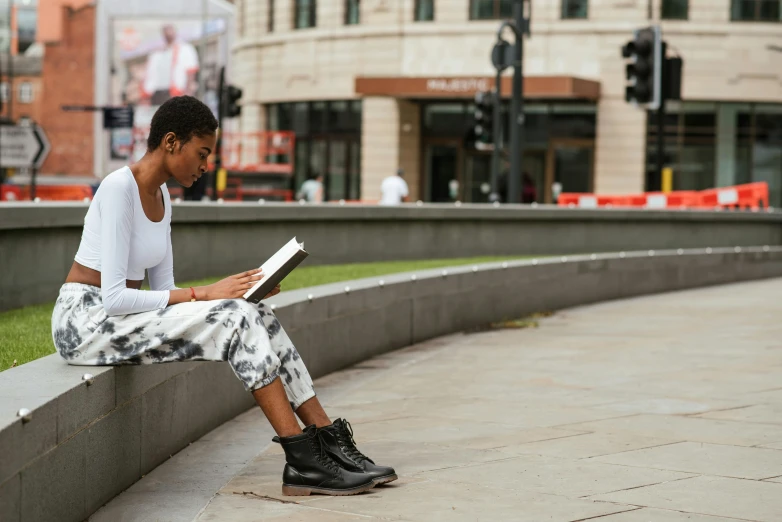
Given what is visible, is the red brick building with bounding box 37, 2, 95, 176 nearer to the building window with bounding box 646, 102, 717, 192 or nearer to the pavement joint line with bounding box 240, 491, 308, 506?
the building window with bounding box 646, 102, 717, 192

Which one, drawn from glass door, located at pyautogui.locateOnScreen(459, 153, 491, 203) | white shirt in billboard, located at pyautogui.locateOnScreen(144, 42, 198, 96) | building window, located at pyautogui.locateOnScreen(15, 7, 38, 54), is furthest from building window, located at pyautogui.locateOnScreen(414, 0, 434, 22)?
building window, located at pyautogui.locateOnScreen(15, 7, 38, 54)

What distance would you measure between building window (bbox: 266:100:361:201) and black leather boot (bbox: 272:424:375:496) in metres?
35.2

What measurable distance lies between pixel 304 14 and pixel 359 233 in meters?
28.4

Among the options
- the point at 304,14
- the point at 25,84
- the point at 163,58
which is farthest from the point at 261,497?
the point at 25,84

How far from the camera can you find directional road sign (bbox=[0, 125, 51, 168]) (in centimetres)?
1817

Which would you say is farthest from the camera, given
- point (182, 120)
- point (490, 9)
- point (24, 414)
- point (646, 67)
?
point (490, 9)

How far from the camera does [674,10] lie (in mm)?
36719

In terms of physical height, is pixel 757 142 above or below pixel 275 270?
above

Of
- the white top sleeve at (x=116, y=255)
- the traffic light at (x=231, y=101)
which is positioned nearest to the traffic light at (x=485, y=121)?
the traffic light at (x=231, y=101)

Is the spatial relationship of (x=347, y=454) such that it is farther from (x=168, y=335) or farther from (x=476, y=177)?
(x=476, y=177)

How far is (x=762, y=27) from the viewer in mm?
36594

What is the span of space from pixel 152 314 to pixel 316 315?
324 centimetres

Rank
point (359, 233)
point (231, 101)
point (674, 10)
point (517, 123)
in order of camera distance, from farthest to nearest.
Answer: point (674, 10)
point (231, 101)
point (517, 123)
point (359, 233)

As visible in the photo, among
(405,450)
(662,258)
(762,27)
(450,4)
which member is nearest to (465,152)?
(450,4)
